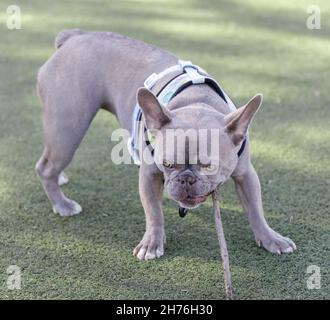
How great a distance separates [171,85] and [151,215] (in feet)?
2.08

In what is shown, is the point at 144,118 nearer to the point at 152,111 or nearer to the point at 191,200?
the point at 152,111

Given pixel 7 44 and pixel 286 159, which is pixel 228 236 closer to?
pixel 286 159

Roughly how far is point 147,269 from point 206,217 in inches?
22.6

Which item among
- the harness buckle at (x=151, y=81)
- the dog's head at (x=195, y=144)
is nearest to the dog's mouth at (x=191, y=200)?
the dog's head at (x=195, y=144)

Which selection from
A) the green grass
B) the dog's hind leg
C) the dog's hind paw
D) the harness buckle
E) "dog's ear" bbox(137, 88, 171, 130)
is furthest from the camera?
the dog's hind paw

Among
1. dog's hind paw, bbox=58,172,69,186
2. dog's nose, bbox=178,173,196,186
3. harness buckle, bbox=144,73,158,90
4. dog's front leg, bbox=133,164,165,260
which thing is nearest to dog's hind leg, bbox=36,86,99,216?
dog's hind paw, bbox=58,172,69,186

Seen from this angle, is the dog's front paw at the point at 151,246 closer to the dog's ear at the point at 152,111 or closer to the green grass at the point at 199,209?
the green grass at the point at 199,209

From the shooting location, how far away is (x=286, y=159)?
13.0 ft

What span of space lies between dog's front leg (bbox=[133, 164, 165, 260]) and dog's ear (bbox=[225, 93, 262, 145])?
0.49 meters

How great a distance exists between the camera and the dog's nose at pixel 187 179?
2582mm

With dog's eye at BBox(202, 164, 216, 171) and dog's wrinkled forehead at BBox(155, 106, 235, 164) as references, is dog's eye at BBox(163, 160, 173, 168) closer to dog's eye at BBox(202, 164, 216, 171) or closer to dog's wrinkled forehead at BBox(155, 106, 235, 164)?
dog's wrinkled forehead at BBox(155, 106, 235, 164)

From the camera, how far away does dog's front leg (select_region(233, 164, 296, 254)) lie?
3.04 m

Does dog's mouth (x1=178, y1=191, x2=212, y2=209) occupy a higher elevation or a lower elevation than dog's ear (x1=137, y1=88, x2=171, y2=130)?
lower
